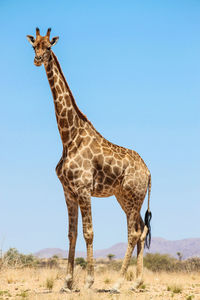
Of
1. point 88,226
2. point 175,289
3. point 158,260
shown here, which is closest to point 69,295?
point 88,226

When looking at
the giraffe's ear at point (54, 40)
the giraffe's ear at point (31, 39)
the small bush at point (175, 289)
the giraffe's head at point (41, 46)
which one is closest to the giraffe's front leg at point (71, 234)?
the small bush at point (175, 289)

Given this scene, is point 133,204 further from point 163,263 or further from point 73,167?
point 163,263

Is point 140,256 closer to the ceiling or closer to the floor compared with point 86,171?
closer to the floor

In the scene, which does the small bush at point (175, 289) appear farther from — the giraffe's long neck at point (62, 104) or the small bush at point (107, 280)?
the giraffe's long neck at point (62, 104)

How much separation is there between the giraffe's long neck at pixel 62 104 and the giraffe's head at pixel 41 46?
10.9 inches

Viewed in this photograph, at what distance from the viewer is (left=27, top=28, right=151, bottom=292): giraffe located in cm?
1184

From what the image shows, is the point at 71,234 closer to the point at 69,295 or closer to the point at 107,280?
the point at 69,295

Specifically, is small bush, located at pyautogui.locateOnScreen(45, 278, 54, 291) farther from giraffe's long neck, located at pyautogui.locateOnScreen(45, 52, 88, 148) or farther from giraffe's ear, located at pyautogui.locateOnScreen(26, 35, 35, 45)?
giraffe's ear, located at pyautogui.locateOnScreen(26, 35, 35, 45)

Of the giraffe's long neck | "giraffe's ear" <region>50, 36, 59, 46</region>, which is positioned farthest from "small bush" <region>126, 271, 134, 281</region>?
"giraffe's ear" <region>50, 36, 59, 46</region>

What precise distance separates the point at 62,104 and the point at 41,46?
63.3 inches

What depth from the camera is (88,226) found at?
11.8 meters

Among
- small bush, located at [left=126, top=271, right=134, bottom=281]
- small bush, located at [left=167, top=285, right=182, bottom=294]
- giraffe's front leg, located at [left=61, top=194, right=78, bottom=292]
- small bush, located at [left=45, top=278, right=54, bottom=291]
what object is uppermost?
giraffe's front leg, located at [left=61, top=194, right=78, bottom=292]

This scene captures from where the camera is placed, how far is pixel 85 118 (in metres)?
12.9

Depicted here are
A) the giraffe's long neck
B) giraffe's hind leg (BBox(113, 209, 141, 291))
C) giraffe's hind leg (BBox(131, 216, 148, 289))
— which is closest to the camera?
the giraffe's long neck
